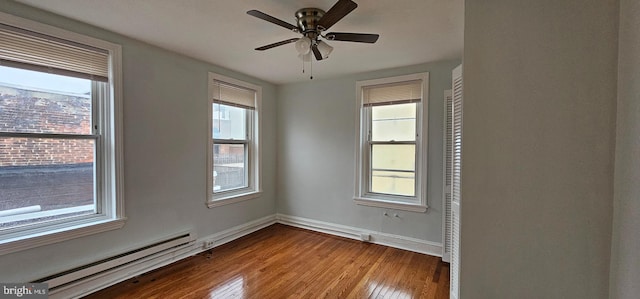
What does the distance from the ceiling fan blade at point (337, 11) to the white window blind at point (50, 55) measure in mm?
2059

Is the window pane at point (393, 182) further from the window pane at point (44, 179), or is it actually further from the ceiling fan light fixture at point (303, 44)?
the window pane at point (44, 179)

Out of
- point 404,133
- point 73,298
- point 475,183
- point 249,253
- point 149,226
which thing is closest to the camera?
point 475,183

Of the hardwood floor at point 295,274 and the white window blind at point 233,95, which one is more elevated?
the white window blind at point 233,95

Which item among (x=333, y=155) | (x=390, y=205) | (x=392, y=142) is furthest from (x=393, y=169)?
(x=333, y=155)

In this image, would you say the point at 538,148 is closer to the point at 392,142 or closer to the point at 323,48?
the point at 323,48

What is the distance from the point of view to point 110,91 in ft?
7.95

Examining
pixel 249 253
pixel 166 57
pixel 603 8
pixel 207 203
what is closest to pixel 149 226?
pixel 207 203

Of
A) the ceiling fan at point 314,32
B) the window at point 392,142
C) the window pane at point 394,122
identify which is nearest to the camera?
the ceiling fan at point 314,32

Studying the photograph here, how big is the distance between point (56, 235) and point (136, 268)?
74cm

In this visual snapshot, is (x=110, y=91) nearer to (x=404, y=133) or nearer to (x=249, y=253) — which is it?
(x=249, y=253)

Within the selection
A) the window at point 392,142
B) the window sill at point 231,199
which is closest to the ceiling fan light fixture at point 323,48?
the window at point 392,142

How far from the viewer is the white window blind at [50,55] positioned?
190cm

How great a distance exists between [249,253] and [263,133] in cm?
184

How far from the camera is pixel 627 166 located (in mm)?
1156
